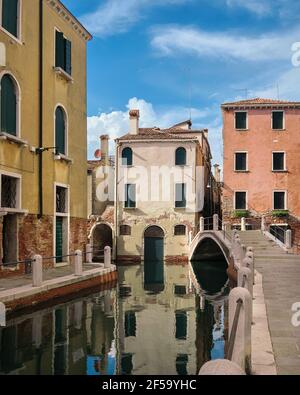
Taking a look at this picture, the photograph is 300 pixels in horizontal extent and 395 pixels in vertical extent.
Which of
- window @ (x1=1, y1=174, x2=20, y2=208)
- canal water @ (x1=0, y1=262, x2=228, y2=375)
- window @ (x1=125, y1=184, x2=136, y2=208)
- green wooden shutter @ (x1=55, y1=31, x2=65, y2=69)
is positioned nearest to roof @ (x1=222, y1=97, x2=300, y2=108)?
window @ (x1=125, y1=184, x2=136, y2=208)

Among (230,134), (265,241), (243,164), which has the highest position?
(230,134)

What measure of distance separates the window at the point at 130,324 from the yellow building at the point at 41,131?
4.18 m

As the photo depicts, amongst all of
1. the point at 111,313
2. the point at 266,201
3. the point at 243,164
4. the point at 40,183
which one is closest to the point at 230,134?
the point at 243,164

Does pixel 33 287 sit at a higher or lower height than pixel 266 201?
lower

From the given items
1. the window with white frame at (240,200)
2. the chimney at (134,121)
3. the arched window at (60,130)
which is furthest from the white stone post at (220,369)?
the chimney at (134,121)

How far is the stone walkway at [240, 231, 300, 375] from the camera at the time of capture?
5356 millimetres

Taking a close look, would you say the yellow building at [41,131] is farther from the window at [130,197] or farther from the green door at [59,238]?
the window at [130,197]

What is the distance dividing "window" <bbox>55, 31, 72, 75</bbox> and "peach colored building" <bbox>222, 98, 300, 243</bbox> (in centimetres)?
1491

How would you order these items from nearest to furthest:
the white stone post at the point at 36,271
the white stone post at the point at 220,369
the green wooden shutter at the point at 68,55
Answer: the white stone post at the point at 220,369
the white stone post at the point at 36,271
the green wooden shutter at the point at 68,55

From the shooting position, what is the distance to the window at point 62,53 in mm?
17594

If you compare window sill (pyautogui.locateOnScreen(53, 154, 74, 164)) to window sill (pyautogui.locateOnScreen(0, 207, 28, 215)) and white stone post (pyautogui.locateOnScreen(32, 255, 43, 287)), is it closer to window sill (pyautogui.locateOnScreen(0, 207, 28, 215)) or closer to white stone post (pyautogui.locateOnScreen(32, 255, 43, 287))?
window sill (pyautogui.locateOnScreen(0, 207, 28, 215))

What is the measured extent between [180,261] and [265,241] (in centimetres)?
945

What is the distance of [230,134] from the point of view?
102 ft

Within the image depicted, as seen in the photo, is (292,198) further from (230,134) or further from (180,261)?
(180,261)
